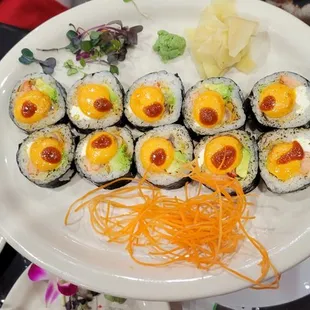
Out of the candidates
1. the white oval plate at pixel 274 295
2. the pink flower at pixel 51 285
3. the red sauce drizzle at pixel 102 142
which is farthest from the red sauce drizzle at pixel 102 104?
the white oval plate at pixel 274 295

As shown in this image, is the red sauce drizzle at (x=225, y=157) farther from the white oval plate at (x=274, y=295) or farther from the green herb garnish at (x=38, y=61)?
the green herb garnish at (x=38, y=61)

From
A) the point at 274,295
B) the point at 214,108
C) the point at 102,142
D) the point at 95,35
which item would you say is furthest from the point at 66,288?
the point at 95,35

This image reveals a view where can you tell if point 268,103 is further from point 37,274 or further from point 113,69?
point 37,274

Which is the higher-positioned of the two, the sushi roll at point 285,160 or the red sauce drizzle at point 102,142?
the sushi roll at point 285,160

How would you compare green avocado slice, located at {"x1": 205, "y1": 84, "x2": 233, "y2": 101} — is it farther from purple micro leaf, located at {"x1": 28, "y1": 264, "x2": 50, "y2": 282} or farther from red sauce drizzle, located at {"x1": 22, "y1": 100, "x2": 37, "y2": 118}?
purple micro leaf, located at {"x1": 28, "y1": 264, "x2": 50, "y2": 282}

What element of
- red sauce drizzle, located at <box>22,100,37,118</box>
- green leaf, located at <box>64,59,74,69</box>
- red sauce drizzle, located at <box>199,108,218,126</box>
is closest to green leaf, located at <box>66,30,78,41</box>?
green leaf, located at <box>64,59,74,69</box>

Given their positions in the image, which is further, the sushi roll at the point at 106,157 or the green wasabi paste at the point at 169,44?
the green wasabi paste at the point at 169,44
